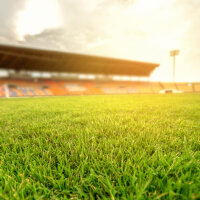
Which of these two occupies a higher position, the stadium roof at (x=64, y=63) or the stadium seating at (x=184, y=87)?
the stadium roof at (x=64, y=63)

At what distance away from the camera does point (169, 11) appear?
13719 mm

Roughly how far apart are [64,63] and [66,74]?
502cm

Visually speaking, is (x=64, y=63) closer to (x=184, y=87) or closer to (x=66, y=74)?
(x=66, y=74)

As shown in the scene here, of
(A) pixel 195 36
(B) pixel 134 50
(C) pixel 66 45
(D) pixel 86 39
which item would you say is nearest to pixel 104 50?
(D) pixel 86 39

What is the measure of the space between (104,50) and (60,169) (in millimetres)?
41546

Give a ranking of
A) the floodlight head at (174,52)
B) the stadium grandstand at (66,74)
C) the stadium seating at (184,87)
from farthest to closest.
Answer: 1. the stadium seating at (184,87)
2. the floodlight head at (174,52)
3. the stadium grandstand at (66,74)

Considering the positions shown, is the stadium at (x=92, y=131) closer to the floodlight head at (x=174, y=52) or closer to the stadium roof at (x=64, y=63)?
the stadium roof at (x=64, y=63)

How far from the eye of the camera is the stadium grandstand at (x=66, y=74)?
20109 mm

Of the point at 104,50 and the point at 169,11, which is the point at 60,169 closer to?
the point at 169,11

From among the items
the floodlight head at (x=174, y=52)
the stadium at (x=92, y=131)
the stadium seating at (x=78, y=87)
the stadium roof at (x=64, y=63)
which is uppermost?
the floodlight head at (x=174, y=52)

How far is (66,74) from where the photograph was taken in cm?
2783

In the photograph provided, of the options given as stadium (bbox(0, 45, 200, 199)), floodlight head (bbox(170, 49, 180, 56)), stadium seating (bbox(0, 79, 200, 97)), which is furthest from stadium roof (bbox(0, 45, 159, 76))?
floodlight head (bbox(170, 49, 180, 56))

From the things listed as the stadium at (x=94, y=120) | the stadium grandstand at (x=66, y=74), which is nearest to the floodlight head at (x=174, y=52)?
the stadium at (x=94, y=120)

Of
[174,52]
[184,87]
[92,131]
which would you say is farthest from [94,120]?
[184,87]
